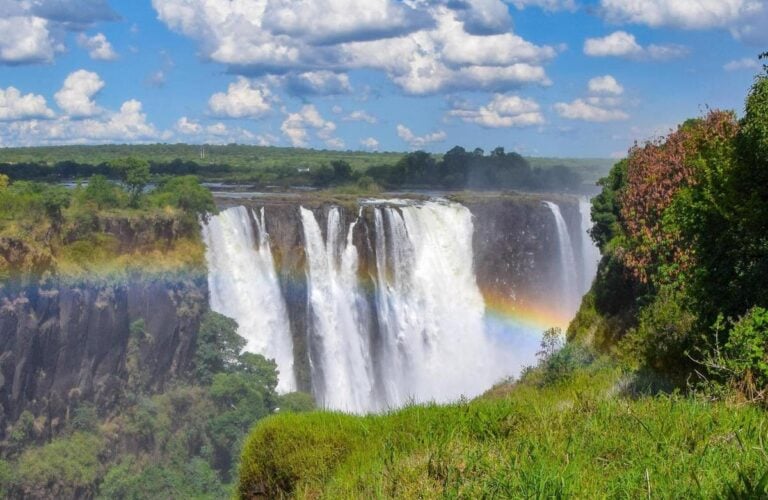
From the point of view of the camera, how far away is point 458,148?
61000 millimetres

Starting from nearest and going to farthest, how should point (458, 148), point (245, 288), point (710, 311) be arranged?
point (710, 311)
point (245, 288)
point (458, 148)

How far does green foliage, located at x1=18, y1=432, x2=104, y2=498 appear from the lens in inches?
1096

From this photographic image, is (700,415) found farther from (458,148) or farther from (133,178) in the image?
(458,148)

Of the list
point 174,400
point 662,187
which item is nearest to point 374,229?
point 174,400

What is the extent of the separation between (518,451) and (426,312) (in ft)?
88.8

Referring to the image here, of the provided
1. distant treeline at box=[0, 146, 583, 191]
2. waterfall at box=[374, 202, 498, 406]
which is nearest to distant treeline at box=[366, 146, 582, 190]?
distant treeline at box=[0, 146, 583, 191]

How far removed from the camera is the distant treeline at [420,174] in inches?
2098

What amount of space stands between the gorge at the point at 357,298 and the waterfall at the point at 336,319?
0.12ft

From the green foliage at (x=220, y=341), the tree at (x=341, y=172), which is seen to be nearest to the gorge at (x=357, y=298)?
the green foliage at (x=220, y=341)

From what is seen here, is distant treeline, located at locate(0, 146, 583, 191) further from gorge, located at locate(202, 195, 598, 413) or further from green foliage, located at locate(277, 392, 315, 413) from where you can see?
green foliage, located at locate(277, 392, 315, 413)

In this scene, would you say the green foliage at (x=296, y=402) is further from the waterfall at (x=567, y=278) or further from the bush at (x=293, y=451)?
the bush at (x=293, y=451)

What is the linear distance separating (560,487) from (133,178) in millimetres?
33604

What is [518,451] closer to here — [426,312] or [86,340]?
[426,312]

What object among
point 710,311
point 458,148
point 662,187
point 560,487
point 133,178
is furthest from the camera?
point 458,148
